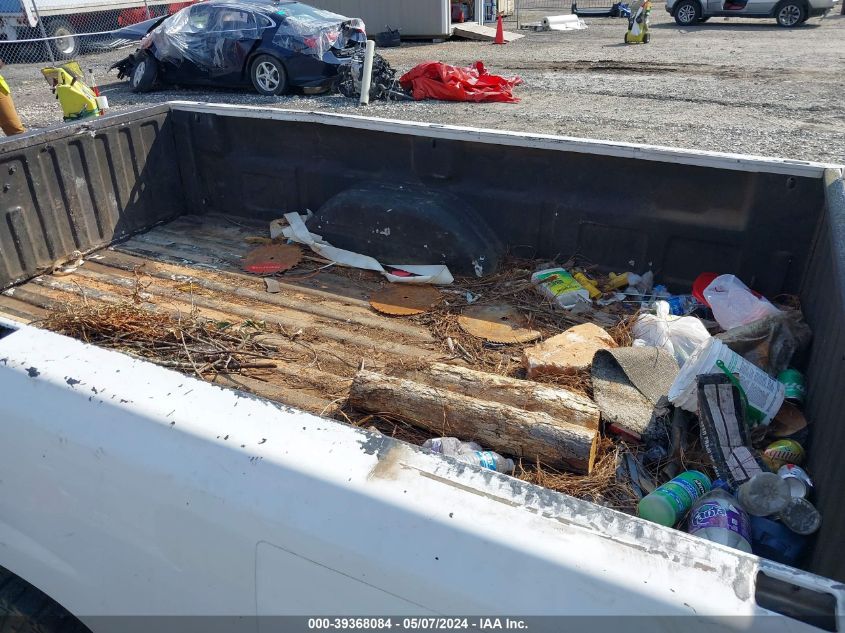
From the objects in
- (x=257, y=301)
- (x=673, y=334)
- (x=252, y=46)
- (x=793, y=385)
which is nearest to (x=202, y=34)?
(x=252, y=46)

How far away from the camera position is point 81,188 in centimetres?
396

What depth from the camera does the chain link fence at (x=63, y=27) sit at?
16453mm

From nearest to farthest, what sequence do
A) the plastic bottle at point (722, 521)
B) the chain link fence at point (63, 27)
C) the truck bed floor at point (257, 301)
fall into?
the plastic bottle at point (722, 521) < the truck bed floor at point (257, 301) < the chain link fence at point (63, 27)

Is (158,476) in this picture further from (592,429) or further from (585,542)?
(592,429)

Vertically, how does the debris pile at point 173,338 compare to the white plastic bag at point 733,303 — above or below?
below

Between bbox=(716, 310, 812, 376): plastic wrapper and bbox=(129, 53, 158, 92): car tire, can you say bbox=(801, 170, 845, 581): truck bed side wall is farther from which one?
bbox=(129, 53, 158, 92): car tire

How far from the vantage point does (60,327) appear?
298cm

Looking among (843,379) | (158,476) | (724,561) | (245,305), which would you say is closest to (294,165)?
(245,305)

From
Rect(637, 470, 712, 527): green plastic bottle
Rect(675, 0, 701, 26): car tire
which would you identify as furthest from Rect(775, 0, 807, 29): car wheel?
Rect(637, 470, 712, 527): green plastic bottle

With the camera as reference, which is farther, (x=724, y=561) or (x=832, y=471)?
(x=832, y=471)

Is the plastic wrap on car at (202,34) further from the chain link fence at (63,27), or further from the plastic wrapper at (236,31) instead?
the chain link fence at (63,27)

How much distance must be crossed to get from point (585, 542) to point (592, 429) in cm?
107

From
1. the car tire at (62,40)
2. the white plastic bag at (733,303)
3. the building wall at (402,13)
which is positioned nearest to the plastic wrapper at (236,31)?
the car tire at (62,40)

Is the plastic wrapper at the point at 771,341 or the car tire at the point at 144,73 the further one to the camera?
the car tire at the point at 144,73
